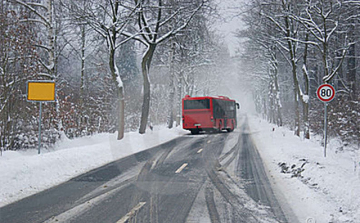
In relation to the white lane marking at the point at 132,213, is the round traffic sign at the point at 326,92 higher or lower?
higher

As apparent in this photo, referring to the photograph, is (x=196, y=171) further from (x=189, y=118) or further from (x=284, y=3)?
(x=189, y=118)

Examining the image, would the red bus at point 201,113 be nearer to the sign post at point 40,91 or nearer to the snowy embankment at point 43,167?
the snowy embankment at point 43,167

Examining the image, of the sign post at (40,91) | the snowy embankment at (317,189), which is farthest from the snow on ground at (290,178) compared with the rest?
the sign post at (40,91)

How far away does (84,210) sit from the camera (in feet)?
20.4

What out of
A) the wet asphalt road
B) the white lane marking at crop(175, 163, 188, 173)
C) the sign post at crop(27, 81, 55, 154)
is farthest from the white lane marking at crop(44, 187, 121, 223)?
the sign post at crop(27, 81, 55, 154)

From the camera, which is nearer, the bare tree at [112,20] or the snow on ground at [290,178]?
the snow on ground at [290,178]

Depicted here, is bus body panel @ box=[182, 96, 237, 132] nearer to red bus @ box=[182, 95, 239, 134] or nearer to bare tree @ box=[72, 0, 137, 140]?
red bus @ box=[182, 95, 239, 134]

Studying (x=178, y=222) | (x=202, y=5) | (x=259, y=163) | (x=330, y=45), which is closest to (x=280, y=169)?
(x=259, y=163)

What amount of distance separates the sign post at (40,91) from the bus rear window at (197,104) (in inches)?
655

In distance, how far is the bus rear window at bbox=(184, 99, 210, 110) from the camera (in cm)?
2766

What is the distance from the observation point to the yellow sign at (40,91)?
11938mm

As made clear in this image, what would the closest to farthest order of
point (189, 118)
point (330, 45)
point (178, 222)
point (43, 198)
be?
point (178, 222) < point (43, 198) < point (330, 45) < point (189, 118)

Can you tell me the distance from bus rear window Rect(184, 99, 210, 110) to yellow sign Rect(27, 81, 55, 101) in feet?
54.6

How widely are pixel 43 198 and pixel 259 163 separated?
7847 mm
